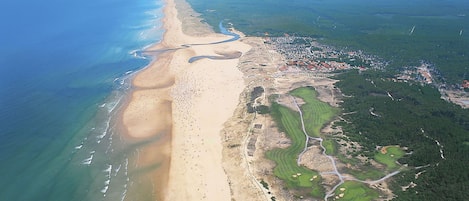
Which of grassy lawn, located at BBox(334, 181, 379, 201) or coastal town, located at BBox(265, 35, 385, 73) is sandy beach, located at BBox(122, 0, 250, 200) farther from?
grassy lawn, located at BBox(334, 181, 379, 201)

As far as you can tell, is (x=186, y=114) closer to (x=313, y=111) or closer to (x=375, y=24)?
(x=313, y=111)

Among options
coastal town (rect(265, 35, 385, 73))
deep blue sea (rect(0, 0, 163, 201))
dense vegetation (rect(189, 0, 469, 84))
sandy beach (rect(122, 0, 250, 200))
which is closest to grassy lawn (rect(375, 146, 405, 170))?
sandy beach (rect(122, 0, 250, 200))

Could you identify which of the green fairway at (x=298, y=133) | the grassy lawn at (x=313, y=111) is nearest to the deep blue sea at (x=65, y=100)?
the green fairway at (x=298, y=133)

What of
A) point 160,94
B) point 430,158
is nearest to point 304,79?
point 160,94

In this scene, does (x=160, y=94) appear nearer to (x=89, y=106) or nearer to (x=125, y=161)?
(x=89, y=106)

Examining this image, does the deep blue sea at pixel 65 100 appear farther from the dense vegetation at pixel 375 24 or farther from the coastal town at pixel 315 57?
the dense vegetation at pixel 375 24
